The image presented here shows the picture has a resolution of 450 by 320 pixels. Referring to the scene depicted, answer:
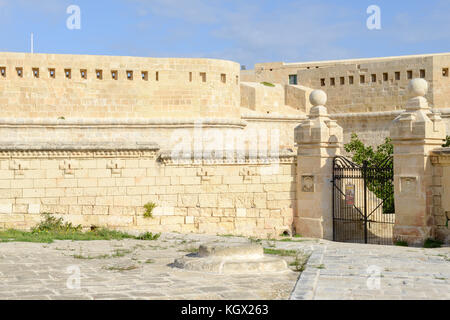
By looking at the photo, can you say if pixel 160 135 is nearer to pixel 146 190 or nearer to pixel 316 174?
pixel 146 190

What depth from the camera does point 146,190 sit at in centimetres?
1101

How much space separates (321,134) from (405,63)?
44.3ft

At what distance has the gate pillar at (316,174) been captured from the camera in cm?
1115

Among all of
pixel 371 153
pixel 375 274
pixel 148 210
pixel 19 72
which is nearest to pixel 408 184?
pixel 375 274

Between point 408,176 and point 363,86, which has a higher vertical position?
point 363,86

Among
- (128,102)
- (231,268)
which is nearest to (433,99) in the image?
(128,102)

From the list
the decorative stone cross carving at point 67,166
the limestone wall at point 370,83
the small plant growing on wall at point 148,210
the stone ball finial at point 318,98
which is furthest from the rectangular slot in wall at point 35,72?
the limestone wall at point 370,83

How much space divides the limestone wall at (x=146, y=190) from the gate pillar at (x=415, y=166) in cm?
204

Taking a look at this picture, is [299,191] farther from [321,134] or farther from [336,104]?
[336,104]

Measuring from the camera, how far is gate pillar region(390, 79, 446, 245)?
32.8 feet

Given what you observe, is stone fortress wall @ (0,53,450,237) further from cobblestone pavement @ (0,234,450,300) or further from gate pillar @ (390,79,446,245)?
gate pillar @ (390,79,446,245)

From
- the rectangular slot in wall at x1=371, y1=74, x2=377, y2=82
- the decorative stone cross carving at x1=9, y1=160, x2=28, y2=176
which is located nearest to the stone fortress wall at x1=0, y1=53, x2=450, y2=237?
the decorative stone cross carving at x1=9, y1=160, x2=28, y2=176

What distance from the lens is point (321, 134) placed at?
11.1m

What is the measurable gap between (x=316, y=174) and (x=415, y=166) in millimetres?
1814
